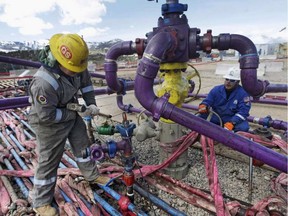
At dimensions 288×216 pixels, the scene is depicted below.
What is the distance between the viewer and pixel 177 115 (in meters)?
1.24

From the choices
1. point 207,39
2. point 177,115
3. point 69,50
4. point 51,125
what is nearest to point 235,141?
point 177,115

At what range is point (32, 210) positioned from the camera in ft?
6.56

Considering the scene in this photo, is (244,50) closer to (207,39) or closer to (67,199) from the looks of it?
(207,39)

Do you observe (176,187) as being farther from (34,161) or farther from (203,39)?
(34,161)

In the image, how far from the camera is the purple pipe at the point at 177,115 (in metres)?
1.08

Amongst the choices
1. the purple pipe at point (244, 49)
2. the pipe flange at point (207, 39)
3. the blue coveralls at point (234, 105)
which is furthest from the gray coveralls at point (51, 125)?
the blue coveralls at point (234, 105)

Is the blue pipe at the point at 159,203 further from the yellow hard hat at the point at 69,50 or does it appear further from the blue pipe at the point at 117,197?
the yellow hard hat at the point at 69,50

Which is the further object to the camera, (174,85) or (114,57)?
(114,57)

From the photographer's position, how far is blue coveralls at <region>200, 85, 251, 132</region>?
114 inches

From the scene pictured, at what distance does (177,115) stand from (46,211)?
1.46 meters

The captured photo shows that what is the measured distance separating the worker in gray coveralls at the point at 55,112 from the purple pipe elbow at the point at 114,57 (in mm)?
439

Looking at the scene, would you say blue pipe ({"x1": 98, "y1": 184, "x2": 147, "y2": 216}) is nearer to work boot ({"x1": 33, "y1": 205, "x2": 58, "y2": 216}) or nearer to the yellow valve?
work boot ({"x1": 33, "y1": 205, "x2": 58, "y2": 216})

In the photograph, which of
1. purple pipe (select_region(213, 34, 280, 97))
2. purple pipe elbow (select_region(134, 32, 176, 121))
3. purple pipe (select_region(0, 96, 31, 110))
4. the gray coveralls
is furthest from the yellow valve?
purple pipe (select_region(0, 96, 31, 110))

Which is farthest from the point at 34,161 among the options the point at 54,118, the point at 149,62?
the point at 149,62
